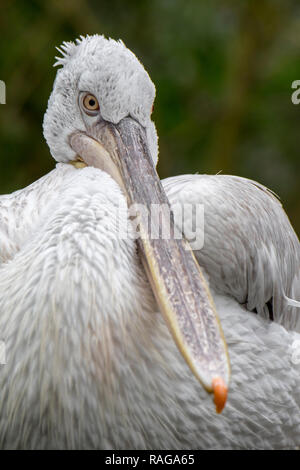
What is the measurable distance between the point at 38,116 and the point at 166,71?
1.09 metres

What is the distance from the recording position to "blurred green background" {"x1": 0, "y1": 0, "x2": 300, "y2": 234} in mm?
5395

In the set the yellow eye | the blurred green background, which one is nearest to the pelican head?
the yellow eye

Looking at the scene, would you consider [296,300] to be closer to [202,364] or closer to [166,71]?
[202,364]

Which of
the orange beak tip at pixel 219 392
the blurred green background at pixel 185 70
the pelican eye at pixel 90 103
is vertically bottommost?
the orange beak tip at pixel 219 392

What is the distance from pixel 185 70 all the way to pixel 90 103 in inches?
129

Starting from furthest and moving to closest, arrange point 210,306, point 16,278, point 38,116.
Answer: point 38,116 < point 16,278 < point 210,306

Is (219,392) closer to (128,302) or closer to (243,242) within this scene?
(128,302)

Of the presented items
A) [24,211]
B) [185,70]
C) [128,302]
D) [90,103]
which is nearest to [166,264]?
[128,302]

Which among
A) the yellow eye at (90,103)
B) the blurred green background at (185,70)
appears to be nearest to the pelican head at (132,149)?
the yellow eye at (90,103)

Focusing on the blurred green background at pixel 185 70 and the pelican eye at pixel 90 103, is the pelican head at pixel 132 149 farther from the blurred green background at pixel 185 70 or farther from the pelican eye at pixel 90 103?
the blurred green background at pixel 185 70

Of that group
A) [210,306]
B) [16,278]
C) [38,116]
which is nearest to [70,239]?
[16,278]

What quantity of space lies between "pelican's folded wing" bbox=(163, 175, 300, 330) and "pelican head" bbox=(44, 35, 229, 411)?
0.18 meters

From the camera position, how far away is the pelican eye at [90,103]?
8.09 ft
